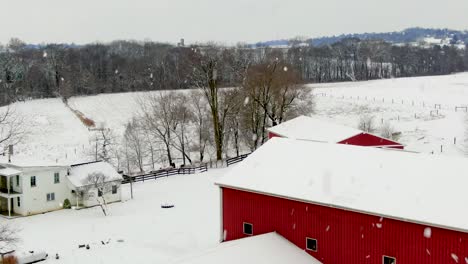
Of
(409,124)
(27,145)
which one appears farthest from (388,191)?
(27,145)

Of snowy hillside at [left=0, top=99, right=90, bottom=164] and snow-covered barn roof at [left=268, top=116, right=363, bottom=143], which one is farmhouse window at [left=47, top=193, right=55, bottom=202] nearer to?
snow-covered barn roof at [left=268, top=116, right=363, bottom=143]

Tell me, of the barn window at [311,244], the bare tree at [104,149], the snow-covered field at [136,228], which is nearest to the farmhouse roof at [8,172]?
the snow-covered field at [136,228]

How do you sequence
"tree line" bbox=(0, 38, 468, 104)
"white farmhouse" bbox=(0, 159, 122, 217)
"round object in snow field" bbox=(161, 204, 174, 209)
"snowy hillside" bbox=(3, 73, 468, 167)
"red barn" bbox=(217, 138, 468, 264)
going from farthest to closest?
"tree line" bbox=(0, 38, 468, 104), "snowy hillside" bbox=(3, 73, 468, 167), "white farmhouse" bbox=(0, 159, 122, 217), "round object in snow field" bbox=(161, 204, 174, 209), "red barn" bbox=(217, 138, 468, 264)

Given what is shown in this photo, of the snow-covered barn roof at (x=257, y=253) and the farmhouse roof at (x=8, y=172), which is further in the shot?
the farmhouse roof at (x=8, y=172)

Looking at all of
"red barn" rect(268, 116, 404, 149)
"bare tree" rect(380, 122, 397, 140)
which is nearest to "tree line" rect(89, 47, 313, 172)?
"bare tree" rect(380, 122, 397, 140)

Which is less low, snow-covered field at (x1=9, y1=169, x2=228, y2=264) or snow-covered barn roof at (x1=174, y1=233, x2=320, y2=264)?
snow-covered barn roof at (x1=174, y1=233, x2=320, y2=264)

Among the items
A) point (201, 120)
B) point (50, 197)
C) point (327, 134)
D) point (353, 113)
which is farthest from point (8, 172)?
point (353, 113)

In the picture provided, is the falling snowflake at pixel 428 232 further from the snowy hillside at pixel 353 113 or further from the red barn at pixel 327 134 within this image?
the snowy hillside at pixel 353 113
